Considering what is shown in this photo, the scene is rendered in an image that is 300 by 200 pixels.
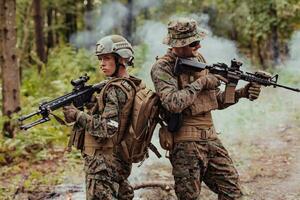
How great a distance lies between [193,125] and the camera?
177 inches

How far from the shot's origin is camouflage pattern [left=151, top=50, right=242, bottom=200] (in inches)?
172

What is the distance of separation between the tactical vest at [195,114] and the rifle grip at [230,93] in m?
0.14

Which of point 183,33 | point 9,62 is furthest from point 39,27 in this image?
point 183,33

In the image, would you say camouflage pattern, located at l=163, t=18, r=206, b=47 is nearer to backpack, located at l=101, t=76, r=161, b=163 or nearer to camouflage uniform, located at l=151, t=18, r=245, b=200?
camouflage uniform, located at l=151, t=18, r=245, b=200

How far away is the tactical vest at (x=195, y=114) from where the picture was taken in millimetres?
4445

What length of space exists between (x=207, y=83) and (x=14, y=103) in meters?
5.08

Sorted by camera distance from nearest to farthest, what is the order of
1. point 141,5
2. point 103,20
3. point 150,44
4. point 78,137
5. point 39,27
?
point 78,137 < point 150,44 < point 39,27 < point 141,5 < point 103,20

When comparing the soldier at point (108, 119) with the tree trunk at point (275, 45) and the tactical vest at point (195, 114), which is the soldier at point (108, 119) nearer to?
the tactical vest at point (195, 114)

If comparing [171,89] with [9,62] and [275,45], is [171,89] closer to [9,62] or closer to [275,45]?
[9,62]

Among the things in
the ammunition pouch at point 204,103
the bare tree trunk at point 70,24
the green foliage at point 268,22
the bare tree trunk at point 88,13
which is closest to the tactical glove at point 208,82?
the ammunition pouch at point 204,103

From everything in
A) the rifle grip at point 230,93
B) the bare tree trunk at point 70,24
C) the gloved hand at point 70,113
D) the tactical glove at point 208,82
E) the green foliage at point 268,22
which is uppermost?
the tactical glove at point 208,82

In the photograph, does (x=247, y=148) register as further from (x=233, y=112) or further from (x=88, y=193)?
(x=88, y=193)

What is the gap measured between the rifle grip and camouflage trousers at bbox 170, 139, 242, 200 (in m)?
0.38

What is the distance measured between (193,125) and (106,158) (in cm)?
80
